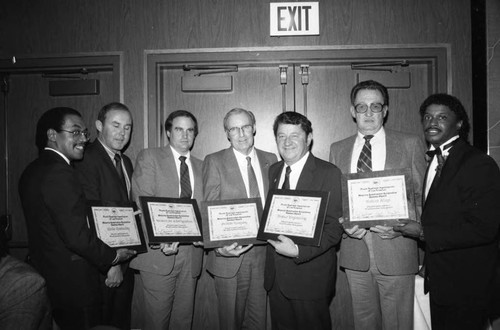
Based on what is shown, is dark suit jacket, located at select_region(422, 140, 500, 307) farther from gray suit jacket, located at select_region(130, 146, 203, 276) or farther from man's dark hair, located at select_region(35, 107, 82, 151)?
man's dark hair, located at select_region(35, 107, 82, 151)

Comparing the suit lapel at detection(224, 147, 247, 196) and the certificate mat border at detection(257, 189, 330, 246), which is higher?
the suit lapel at detection(224, 147, 247, 196)

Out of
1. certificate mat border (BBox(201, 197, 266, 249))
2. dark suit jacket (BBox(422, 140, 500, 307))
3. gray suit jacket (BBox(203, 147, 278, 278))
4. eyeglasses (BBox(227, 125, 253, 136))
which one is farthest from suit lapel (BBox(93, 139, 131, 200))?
dark suit jacket (BBox(422, 140, 500, 307))

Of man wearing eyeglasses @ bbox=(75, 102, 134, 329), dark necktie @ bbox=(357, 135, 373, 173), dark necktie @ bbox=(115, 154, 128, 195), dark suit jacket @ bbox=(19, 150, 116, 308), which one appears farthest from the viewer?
dark necktie @ bbox=(115, 154, 128, 195)

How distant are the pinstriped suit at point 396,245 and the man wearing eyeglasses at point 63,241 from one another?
173 cm

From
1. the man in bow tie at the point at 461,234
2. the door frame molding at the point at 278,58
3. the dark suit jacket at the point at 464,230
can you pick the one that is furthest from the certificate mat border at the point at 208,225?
the door frame molding at the point at 278,58

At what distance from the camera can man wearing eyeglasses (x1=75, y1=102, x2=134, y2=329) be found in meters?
2.79

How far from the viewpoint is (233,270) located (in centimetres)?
277

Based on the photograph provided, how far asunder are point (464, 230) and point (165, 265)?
2.11 m

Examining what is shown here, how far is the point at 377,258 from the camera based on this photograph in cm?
261

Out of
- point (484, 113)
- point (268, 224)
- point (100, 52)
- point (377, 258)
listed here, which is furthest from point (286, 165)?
point (100, 52)

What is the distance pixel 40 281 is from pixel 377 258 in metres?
2.08

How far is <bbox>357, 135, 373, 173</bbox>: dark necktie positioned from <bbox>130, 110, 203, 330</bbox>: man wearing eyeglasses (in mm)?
1298

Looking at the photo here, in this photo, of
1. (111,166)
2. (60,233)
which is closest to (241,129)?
(111,166)

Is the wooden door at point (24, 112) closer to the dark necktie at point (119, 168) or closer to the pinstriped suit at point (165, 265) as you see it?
the dark necktie at point (119, 168)
